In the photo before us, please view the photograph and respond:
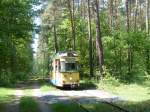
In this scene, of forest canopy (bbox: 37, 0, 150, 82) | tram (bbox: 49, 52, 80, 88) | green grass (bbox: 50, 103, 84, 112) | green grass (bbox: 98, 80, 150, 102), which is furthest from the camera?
forest canopy (bbox: 37, 0, 150, 82)

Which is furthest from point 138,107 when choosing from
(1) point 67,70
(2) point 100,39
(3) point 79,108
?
(2) point 100,39

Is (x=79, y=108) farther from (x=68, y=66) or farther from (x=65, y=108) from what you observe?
(x=68, y=66)

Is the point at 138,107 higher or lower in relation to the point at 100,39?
lower

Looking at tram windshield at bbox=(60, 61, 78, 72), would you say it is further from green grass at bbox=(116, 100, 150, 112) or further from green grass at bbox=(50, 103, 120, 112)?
green grass at bbox=(116, 100, 150, 112)

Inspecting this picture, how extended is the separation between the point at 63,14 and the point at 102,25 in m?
8.84

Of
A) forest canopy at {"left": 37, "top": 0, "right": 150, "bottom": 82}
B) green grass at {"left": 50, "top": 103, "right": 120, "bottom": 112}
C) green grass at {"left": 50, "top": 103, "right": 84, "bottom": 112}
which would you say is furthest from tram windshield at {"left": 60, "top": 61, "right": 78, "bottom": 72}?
green grass at {"left": 50, "top": 103, "right": 120, "bottom": 112}

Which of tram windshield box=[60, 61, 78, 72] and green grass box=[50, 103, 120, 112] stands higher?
tram windshield box=[60, 61, 78, 72]

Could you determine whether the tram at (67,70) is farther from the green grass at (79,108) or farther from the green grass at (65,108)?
the green grass at (79,108)

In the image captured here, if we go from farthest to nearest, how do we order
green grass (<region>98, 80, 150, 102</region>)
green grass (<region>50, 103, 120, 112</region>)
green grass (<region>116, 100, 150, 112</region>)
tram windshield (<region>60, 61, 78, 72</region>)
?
tram windshield (<region>60, 61, 78, 72</region>) → green grass (<region>98, 80, 150, 102</region>) → green grass (<region>50, 103, 120, 112</region>) → green grass (<region>116, 100, 150, 112</region>)

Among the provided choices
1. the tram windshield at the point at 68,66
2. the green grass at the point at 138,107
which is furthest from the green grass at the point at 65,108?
the tram windshield at the point at 68,66

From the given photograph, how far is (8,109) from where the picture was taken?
20.2 meters

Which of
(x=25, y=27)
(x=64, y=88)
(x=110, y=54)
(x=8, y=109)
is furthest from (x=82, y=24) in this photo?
(x=8, y=109)

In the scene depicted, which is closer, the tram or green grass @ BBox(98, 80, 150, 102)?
green grass @ BBox(98, 80, 150, 102)

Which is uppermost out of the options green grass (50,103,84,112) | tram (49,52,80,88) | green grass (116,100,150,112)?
tram (49,52,80,88)
